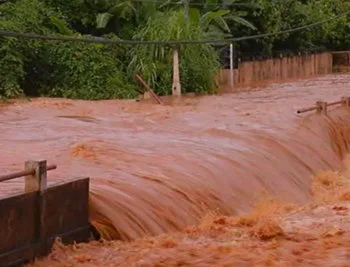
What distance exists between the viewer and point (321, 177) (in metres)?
15.7

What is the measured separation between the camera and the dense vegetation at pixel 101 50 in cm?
2736

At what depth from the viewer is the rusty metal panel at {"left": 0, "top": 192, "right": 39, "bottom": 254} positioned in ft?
25.7

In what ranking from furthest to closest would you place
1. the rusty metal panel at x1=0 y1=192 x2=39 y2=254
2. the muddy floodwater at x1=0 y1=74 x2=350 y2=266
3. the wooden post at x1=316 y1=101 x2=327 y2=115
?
the wooden post at x1=316 y1=101 x2=327 y2=115 < the muddy floodwater at x1=0 y1=74 x2=350 y2=266 < the rusty metal panel at x1=0 y1=192 x2=39 y2=254

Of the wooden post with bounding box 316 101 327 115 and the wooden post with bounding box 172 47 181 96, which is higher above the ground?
the wooden post with bounding box 172 47 181 96

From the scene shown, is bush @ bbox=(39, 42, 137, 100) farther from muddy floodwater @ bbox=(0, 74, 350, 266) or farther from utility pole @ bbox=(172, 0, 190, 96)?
muddy floodwater @ bbox=(0, 74, 350, 266)

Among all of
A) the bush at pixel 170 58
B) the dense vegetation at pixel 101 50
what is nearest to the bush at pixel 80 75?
the dense vegetation at pixel 101 50

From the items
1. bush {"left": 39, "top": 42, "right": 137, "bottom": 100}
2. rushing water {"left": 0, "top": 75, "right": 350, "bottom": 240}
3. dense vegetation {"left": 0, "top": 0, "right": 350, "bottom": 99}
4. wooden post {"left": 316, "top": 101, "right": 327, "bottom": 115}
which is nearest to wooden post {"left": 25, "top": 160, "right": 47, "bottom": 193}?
rushing water {"left": 0, "top": 75, "right": 350, "bottom": 240}

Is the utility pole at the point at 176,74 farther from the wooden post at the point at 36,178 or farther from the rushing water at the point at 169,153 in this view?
the wooden post at the point at 36,178

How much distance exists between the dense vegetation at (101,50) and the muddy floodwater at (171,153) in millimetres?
3216

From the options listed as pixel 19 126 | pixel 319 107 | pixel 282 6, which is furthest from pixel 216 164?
pixel 282 6

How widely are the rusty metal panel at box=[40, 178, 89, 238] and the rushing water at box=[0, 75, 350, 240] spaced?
242 millimetres

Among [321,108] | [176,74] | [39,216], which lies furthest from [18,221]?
[176,74]

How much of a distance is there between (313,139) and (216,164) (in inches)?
206

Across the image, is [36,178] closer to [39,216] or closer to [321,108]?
[39,216]
